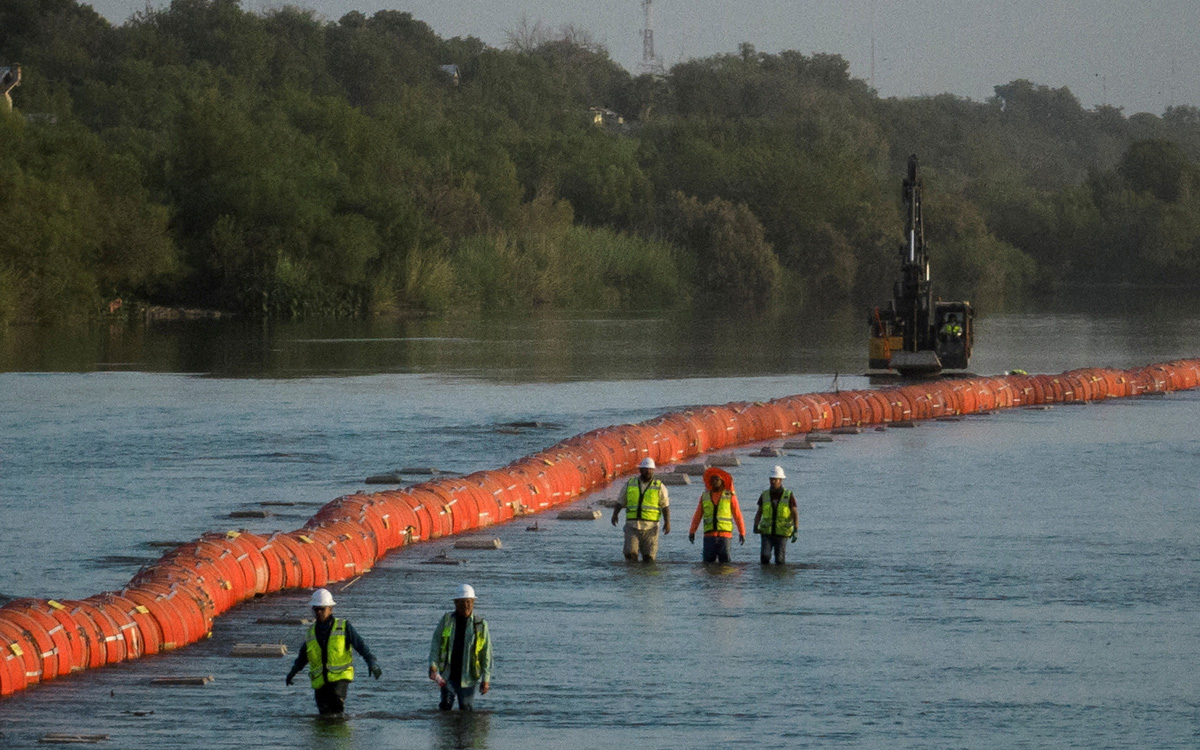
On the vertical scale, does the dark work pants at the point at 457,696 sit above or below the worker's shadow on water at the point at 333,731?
above

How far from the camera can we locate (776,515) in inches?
977

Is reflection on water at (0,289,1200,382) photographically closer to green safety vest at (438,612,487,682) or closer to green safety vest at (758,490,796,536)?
green safety vest at (758,490,796,536)

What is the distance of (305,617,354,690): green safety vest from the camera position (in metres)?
16.7

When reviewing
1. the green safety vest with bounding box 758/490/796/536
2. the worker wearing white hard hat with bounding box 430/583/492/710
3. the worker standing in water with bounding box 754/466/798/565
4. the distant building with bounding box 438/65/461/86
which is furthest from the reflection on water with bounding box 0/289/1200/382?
the distant building with bounding box 438/65/461/86

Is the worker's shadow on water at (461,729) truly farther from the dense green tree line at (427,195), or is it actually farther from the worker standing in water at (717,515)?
the dense green tree line at (427,195)

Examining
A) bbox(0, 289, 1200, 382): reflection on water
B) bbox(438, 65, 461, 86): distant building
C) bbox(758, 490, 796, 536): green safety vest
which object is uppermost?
bbox(438, 65, 461, 86): distant building

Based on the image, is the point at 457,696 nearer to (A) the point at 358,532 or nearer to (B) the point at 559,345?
(A) the point at 358,532

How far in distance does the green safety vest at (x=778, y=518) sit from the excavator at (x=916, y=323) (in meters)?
32.2

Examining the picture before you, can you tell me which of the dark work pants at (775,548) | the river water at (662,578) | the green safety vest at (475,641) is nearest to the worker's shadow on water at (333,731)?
the river water at (662,578)

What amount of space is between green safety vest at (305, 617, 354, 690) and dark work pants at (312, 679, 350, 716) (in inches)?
2.9

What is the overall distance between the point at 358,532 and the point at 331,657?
29.2 feet

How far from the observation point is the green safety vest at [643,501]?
81.2ft

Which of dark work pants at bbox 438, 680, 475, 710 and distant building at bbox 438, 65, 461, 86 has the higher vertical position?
distant building at bbox 438, 65, 461, 86

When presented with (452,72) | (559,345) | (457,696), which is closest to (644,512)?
(457,696)
